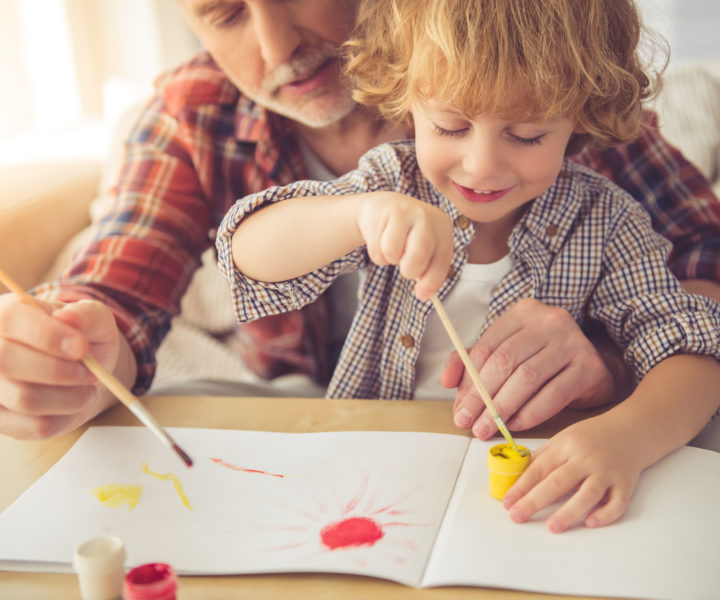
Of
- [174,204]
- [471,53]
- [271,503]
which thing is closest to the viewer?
[271,503]

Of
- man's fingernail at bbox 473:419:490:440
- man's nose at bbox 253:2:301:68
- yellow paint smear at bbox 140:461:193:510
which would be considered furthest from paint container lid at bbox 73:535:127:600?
man's nose at bbox 253:2:301:68

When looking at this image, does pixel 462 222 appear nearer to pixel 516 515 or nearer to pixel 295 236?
pixel 295 236

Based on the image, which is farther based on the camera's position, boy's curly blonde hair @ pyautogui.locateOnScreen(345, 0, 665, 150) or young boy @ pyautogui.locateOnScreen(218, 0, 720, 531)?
boy's curly blonde hair @ pyautogui.locateOnScreen(345, 0, 665, 150)

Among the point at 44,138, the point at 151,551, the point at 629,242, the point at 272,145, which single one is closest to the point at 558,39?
the point at 629,242

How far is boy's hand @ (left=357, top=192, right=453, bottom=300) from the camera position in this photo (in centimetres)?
60

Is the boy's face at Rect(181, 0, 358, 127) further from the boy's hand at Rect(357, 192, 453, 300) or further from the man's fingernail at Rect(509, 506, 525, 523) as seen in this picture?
the man's fingernail at Rect(509, 506, 525, 523)

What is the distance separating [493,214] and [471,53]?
0.57 feet

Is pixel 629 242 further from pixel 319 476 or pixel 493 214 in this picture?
pixel 319 476

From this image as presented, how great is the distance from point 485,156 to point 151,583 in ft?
1.60

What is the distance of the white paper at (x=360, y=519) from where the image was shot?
0.53 metres

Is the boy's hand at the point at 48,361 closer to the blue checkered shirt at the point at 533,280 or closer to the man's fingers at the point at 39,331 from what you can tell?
the man's fingers at the point at 39,331

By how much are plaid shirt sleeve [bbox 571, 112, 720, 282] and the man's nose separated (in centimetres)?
44

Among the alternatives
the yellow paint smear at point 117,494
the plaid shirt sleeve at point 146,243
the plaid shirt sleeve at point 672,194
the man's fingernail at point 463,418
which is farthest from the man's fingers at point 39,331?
the plaid shirt sleeve at point 672,194

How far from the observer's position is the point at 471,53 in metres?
0.73
